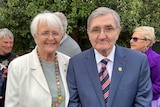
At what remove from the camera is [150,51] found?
14.3 feet

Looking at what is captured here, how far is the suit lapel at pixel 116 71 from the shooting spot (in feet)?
9.01

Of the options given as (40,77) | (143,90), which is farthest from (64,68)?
(143,90)

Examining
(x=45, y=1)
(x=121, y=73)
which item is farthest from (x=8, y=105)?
(x=45, y=1)

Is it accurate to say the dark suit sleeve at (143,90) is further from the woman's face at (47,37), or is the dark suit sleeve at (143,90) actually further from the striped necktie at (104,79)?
the woman's face at (47,37)

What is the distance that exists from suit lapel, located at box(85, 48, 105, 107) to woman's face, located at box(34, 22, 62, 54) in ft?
1.11

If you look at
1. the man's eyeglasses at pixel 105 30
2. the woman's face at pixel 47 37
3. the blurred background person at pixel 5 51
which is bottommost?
the blurred background person at pixel 5 51

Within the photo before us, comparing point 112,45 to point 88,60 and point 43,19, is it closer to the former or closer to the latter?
point 88,60

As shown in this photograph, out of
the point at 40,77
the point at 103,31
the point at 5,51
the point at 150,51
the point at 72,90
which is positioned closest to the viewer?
the point at 103,31

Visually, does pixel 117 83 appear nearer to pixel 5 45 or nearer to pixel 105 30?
pixel 105 30

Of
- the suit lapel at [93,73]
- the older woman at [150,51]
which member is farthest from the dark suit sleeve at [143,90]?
the older woman at [150,51]

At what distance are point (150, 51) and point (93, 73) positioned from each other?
5.73 ft

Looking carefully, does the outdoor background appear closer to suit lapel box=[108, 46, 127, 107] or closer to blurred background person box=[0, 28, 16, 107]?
blurred background person box=[0, 28, 16, 107]

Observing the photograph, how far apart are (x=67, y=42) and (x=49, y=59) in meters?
1.00

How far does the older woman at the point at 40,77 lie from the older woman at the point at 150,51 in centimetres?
157
